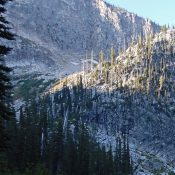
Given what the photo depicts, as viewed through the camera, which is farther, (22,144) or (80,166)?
(80,166)

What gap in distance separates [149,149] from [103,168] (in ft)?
270

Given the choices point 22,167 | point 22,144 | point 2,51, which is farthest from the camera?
point 22,144

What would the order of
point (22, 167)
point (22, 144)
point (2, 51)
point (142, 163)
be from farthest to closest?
point (142, 163), point (22, 144), point (22, 167), point (2, 51)

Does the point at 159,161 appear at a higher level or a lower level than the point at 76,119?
lower

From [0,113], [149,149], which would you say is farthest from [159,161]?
[0,113]

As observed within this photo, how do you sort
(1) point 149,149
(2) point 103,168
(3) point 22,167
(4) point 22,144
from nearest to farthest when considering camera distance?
(3) point 22,167 < (4) point 22,144 < (2) point 103,168 < (1) point 149,149

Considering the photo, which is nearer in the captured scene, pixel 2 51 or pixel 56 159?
pixel 2 51

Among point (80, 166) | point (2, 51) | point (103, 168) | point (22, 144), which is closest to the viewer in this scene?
point (2, 51)

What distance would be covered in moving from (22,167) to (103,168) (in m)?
35.3

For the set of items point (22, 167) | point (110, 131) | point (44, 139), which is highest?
point (110, 131)

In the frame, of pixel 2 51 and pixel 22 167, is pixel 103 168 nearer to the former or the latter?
pixel 22 167

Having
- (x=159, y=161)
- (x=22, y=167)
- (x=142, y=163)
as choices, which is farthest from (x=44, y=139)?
(x=159, y=161)

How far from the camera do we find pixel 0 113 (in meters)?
28.3

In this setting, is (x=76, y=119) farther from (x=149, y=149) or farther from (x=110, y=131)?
(x=149, y=149)
